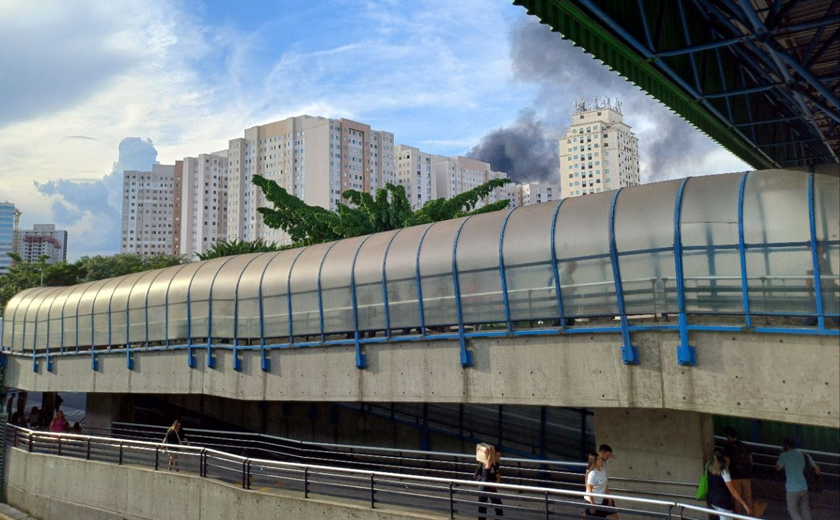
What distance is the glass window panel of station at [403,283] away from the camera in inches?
538

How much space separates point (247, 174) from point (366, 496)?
13161cm

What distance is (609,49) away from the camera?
912 centimetres

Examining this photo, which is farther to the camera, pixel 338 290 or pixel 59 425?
pixel 59 425

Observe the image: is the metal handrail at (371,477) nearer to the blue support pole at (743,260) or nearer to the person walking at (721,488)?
the person walking at (721,488)

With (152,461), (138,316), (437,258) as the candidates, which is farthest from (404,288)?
(138,316)

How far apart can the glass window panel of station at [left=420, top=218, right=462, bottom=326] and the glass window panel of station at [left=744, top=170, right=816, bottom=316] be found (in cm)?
543

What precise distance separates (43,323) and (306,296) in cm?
1400

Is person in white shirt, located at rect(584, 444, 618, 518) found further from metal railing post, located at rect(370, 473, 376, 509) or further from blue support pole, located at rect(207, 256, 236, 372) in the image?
blue support pole, located at rect(207, 256, 236, 372)

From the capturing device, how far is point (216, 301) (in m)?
17.8

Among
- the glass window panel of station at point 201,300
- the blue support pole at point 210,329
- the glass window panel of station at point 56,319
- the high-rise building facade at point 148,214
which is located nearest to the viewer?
the blue support pole at point 210,329

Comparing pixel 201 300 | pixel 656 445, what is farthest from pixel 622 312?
pixel 201 300

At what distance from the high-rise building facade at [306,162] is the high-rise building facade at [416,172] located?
409 inches

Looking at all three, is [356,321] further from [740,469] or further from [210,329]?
[740,469]

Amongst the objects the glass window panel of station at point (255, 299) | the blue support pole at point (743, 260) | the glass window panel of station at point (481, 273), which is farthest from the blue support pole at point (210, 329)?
the blue support pole at point (743, 260)
